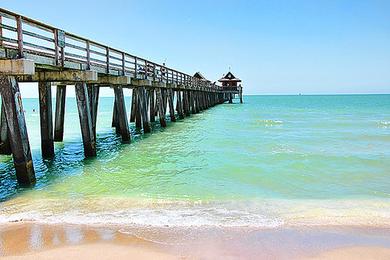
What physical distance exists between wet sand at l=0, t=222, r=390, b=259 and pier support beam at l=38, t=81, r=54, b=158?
22.9 feet

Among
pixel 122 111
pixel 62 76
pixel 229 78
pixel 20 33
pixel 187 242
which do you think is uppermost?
pixel 229 78

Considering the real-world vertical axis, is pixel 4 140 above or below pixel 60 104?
below

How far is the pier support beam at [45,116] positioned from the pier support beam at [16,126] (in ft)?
14.2

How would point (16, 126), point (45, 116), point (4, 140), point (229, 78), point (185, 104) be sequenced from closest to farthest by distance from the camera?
point (16, 126) < point (45, 116) < point (4, 140) < point (185, 104) < point (229, 78)

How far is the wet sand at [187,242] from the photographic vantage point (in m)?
4.65

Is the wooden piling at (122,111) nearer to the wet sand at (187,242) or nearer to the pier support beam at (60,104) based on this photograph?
the pier support beam at (60,104)

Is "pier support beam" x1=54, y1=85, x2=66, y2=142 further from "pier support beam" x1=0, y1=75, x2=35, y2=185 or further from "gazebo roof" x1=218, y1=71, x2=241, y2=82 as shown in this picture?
"gazebo roof" x1=218, y1=71, x2=241, y2=82

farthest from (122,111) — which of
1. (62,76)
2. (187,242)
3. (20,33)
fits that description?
(187,242)

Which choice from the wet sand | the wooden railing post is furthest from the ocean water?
the wooden railing post

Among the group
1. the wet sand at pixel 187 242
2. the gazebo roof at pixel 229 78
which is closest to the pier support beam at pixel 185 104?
the wet sand at pixel 187 242

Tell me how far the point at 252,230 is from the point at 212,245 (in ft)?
2.68

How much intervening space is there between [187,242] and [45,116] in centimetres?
873

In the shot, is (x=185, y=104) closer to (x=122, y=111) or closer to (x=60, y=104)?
(x=122, y=111)

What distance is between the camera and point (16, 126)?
25.1 ft
